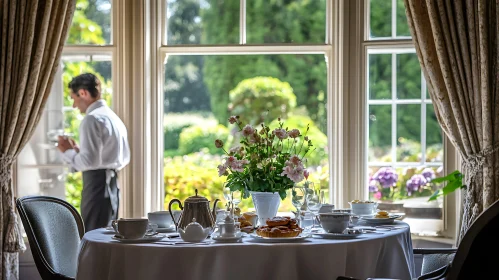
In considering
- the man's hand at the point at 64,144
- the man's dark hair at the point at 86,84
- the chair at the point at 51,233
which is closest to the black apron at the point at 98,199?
the man's hand at the point at 64,144

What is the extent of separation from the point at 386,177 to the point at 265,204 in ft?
6.19

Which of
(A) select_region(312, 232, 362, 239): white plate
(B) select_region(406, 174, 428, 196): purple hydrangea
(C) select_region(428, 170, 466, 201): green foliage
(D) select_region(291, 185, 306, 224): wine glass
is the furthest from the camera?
(B) select_region(406, 174, 428, 196): purple hydrangea

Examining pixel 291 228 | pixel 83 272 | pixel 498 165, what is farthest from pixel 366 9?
pixel 83 272

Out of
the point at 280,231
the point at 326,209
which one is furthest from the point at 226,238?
the point at 326,209

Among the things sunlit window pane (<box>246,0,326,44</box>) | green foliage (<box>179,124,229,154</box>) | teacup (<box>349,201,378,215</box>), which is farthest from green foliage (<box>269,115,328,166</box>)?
teacup (<box>349,201,378,215</box>)

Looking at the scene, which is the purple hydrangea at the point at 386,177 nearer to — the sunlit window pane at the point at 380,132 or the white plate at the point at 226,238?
the sunlit window pane at the point at 380,132

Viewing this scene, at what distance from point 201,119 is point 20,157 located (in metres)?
6.25

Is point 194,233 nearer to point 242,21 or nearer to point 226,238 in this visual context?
point 226,238

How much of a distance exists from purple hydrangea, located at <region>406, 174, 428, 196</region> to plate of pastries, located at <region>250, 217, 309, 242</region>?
7.13 feet

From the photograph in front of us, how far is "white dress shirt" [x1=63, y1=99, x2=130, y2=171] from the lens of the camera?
4.68 meters

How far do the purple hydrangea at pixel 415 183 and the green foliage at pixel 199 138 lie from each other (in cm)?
606

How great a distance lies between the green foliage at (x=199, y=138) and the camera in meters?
10.9

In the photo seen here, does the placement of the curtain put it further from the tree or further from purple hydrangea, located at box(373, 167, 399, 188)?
the tree

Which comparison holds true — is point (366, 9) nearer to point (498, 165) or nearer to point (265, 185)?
point (498, 165)
